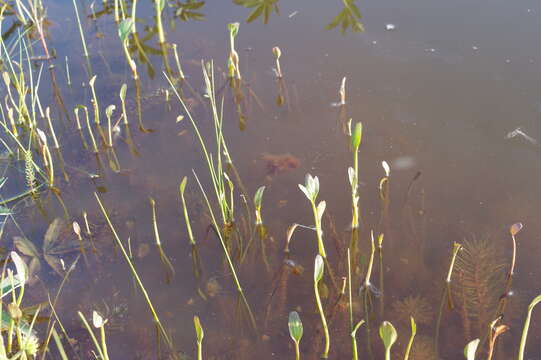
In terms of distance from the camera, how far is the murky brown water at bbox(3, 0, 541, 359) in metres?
1.72


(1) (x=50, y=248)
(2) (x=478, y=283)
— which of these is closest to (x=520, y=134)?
(2) (x=478, y=283)

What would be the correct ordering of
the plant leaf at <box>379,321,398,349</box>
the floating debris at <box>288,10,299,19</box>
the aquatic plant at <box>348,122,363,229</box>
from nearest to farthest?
the plant leaf at <box>379,321,398,349</box> → the aquatic plant at <box>348,122,363,229</box> → the floating debris at <box>288,10,299,19</box>

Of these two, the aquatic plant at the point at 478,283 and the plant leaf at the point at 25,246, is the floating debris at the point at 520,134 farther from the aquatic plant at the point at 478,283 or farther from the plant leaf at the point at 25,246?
the plant leaf at the point at 25,246

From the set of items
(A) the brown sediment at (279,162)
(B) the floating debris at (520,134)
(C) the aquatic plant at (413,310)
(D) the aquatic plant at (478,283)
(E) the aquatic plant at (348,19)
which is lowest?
(C) the aquatic plant at (413,310)

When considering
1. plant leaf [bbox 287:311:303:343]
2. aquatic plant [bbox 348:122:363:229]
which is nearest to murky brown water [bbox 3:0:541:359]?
aquatic plant [bbox 348:122:363:229]

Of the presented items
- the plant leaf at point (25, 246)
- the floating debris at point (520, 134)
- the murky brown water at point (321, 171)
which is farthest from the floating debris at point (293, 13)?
the plant leaf at point (25, 246)

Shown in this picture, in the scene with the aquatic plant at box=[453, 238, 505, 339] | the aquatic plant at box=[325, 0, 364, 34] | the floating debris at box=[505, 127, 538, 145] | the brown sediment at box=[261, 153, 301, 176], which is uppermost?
the aquatic plant at box=[325, 0, 364, 34]

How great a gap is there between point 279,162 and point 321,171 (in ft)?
0.66

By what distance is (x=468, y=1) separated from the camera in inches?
122

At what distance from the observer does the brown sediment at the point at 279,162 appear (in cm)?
226

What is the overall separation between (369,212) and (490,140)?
693mm

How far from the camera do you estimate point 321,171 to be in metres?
2.22

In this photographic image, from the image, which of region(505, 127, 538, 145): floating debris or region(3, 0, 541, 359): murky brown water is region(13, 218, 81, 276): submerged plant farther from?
region(505, 127, 538, 145): floating debris

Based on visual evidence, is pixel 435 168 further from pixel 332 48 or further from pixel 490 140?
pixel 332 48
